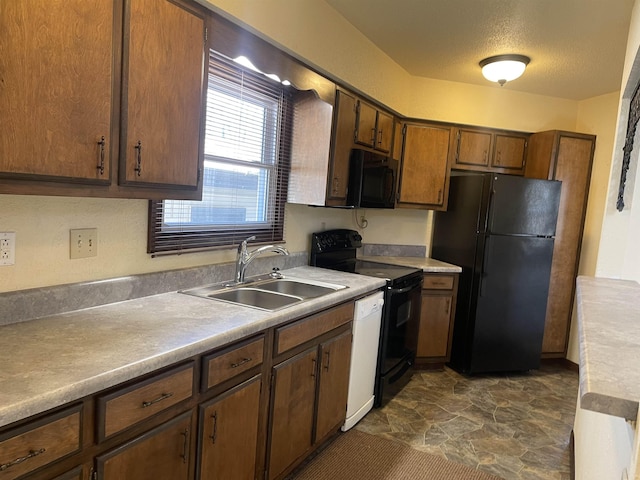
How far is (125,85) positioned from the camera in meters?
1.42

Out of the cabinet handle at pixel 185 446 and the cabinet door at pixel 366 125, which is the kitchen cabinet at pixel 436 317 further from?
the cabinet handle at pixel 185 446

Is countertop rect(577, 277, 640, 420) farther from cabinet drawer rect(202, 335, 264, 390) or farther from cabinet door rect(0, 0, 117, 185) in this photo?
cabinet door rect(0, 0, 117, 185)

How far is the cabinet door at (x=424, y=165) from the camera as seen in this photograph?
3744mm

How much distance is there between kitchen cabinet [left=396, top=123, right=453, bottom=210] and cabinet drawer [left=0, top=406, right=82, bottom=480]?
3.11 m

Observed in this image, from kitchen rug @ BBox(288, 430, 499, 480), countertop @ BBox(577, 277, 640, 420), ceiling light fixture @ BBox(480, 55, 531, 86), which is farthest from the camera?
ceiling light fixture @ BBox(480, 55, 531, 86)

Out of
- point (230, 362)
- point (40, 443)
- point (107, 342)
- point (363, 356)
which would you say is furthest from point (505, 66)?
point (40, 443)

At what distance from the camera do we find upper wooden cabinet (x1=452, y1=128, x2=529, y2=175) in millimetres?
3893

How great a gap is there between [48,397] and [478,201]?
130 inches

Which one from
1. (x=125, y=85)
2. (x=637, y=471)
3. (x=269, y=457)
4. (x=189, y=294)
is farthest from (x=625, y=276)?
(x=125, y=85)

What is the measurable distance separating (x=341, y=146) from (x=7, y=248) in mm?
1945

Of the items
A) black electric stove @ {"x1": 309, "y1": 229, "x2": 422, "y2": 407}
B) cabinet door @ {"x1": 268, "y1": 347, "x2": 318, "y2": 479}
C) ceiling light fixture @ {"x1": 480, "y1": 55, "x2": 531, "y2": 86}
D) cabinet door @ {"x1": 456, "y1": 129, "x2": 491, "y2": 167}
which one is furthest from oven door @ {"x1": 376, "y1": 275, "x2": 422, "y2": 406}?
ceiling light fixture @ {"x1": 480, "y1": 55, "x2": 531, "y2": 86}

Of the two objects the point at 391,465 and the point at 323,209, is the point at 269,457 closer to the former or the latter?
the point at 391,465

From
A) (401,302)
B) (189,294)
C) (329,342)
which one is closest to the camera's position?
(189,294)

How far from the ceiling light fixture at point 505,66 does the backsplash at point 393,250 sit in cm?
165
